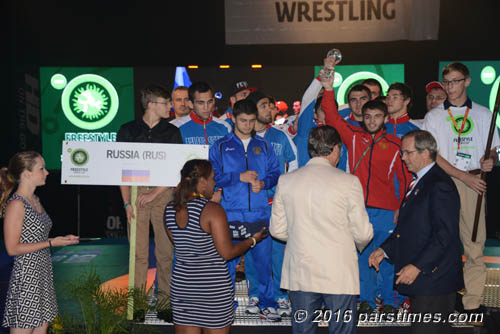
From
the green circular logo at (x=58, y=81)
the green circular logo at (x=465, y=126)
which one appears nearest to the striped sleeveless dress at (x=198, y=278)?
the green circular logo at (x=465, y=126)

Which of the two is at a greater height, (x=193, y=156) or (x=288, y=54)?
(x=288, y=54)

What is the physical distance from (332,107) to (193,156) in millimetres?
1382

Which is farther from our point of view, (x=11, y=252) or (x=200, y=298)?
(x=11, y=252)

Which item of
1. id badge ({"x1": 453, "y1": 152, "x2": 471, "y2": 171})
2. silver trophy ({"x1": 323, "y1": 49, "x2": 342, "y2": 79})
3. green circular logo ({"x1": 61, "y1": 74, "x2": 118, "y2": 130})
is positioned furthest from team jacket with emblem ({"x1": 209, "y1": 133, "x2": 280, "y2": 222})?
green circular logo ({"x1": 61, "y1": 74, "x2": 118, "y2": 130})

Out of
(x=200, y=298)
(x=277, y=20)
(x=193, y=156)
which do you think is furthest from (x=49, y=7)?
(x=200, y=298)

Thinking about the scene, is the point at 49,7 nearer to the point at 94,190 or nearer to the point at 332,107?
the point at 94,190

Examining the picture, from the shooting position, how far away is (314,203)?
3166 millimetres

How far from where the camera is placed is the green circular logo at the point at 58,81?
9.30 metres

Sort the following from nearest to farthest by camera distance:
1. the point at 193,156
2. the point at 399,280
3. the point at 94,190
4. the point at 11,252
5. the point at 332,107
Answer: the point at 399,280 → the point at 11,252 → the point at 193,156 → the point at 332,107 → the point at 94,190

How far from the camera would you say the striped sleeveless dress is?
3176mm

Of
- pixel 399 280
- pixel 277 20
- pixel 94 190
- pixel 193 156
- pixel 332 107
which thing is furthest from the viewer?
pixel 94 190

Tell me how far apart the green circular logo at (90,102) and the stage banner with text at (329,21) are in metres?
2.29

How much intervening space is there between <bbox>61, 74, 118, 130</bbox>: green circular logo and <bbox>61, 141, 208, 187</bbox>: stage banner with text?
5064 mm

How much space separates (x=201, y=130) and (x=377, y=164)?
173 centimetres
